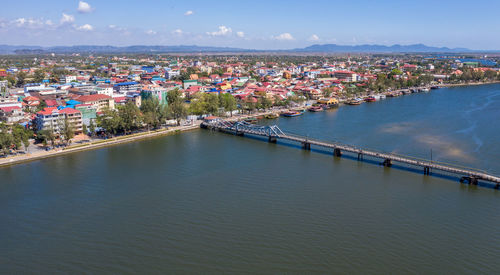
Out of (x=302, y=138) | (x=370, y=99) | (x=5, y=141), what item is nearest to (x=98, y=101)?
(x=5, y=141)

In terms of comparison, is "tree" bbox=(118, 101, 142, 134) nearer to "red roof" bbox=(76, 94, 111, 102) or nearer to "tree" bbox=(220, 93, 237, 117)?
"red roof" bbox=(76, 94, 111, 102)

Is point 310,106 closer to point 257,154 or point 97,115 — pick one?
point 257,154

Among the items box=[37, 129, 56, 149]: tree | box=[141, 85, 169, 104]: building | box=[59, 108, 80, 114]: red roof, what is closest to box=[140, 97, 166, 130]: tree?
box=[59, 108, 80, 114]: red roof

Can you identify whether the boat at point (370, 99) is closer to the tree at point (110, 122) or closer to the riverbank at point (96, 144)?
the riverbank at point (96, 144)

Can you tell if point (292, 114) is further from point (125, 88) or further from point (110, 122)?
point (125, 88)

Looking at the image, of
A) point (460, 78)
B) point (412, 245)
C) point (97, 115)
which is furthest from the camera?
point (460, 78)

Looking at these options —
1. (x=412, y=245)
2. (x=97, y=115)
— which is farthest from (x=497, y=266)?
(x=97, y=115)
